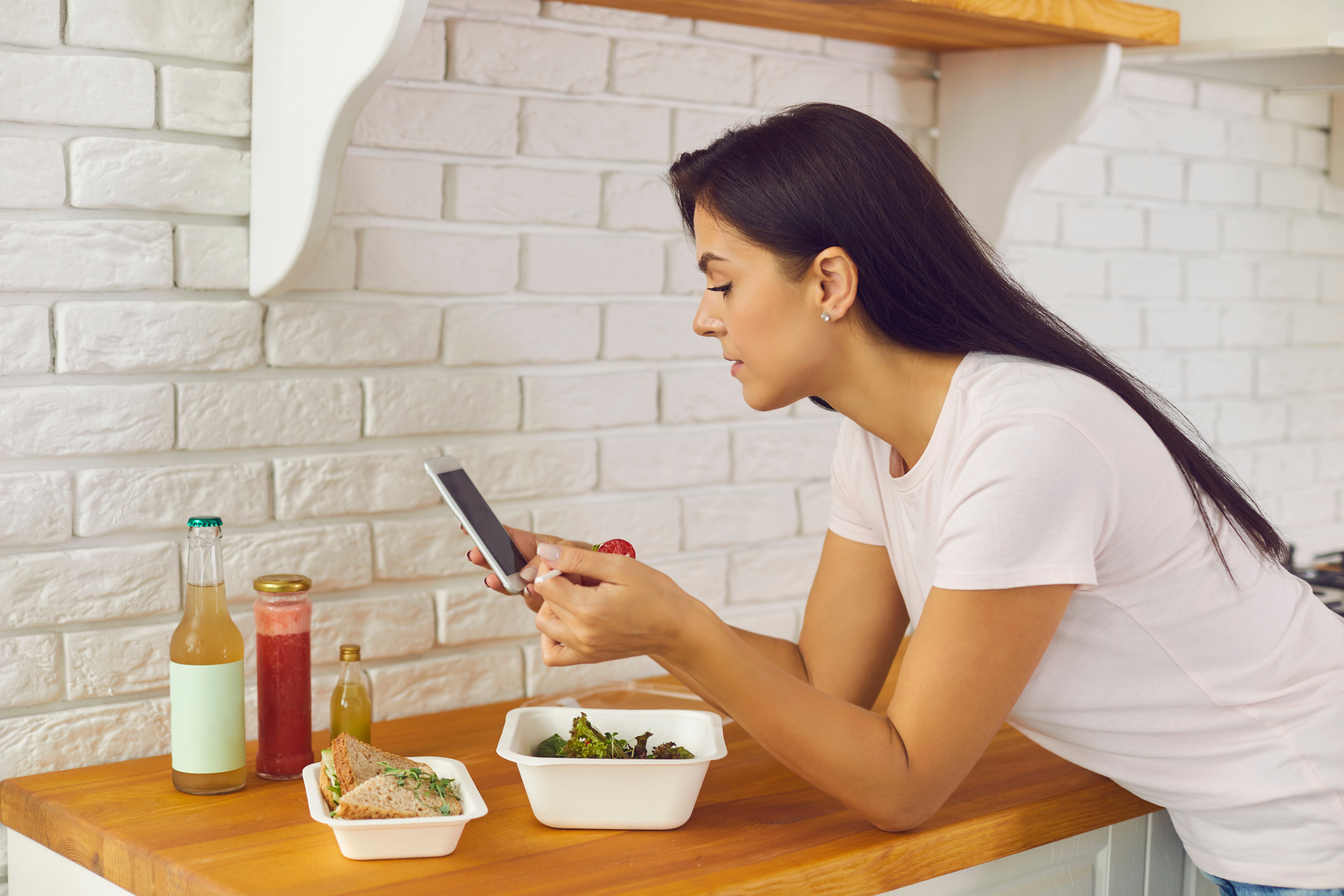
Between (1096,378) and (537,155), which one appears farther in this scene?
(537,155)

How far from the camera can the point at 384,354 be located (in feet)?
→ 4.29

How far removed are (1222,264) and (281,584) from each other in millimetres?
1693

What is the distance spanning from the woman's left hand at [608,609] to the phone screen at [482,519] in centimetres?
10

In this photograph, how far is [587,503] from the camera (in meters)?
1.47

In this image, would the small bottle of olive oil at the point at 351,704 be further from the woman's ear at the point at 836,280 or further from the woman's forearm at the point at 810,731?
the woman's ear at the point at 836,280

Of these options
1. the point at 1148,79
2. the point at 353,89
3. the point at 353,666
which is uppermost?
the point at 1148,79

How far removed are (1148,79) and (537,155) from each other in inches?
43.2

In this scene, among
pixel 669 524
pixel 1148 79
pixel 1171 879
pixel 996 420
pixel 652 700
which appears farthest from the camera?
pixel 1148 79

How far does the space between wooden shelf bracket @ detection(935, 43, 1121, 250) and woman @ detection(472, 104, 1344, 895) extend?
1.53 feet

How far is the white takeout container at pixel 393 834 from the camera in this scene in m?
0.92

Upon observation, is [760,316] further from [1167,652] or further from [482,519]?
[1167,652]

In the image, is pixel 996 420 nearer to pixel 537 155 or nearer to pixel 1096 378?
pixel 1096 378

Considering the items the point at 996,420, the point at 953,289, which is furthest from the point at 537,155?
the point at 996,420

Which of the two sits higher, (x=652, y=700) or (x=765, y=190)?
(x=765, y=190)
